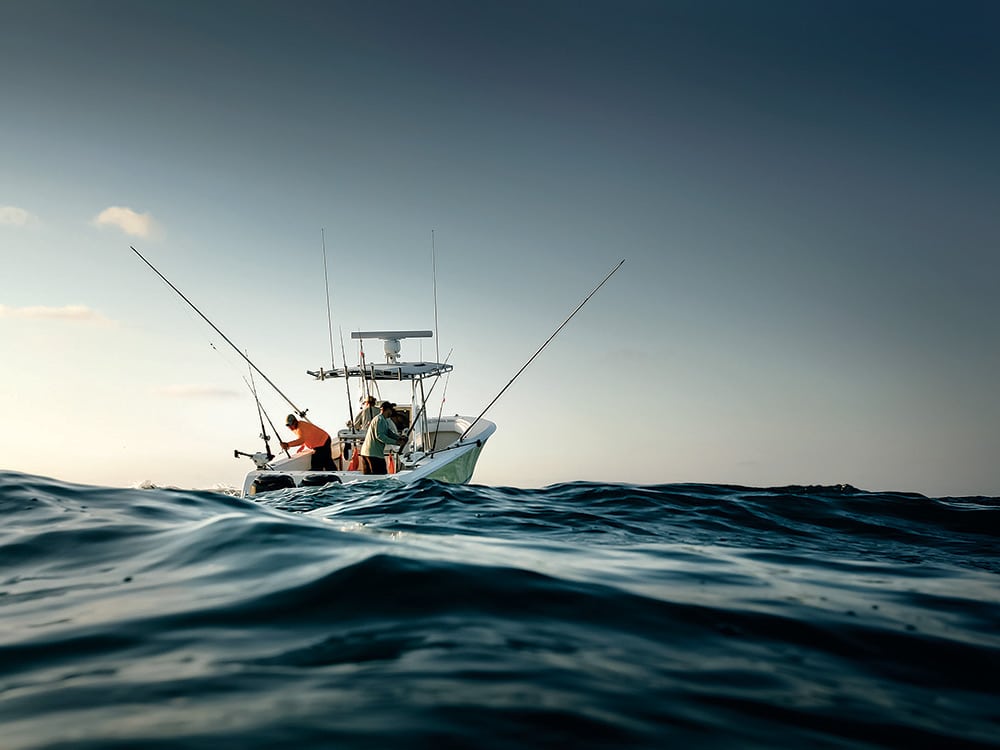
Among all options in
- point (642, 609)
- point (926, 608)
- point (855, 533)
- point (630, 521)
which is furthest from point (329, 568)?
point (855, 533)

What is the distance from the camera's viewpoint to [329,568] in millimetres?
2998

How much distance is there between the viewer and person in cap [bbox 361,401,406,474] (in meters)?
12.8

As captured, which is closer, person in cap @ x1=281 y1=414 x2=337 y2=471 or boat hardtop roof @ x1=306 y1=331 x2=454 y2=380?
person in cap @ x1=281 y1=414 x2=337 y2=471

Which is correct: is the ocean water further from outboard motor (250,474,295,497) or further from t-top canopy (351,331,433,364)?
t-top canopy (351,331,433,364)

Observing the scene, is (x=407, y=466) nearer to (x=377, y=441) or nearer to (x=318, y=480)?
(x=377, y=441)

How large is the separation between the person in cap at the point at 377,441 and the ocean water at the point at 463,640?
8.02 metres

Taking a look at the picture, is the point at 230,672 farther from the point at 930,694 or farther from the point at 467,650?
the point at 930,694

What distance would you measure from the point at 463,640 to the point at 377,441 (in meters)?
11.0

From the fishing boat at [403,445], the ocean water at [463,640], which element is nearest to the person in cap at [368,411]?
the fishing boat at [403,445]

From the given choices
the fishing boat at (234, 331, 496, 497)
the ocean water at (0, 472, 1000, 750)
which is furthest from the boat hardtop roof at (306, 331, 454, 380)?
the ocean water at (0, 472, 1000, 750)

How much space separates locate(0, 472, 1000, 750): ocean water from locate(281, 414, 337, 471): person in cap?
9569mm

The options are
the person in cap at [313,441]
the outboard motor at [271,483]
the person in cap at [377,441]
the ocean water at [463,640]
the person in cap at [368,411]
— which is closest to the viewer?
the ocean water at [463,640]

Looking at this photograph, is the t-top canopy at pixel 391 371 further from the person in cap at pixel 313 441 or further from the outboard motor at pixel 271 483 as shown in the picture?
the outboard motor at pixel 271 483

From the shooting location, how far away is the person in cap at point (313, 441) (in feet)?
47.1
